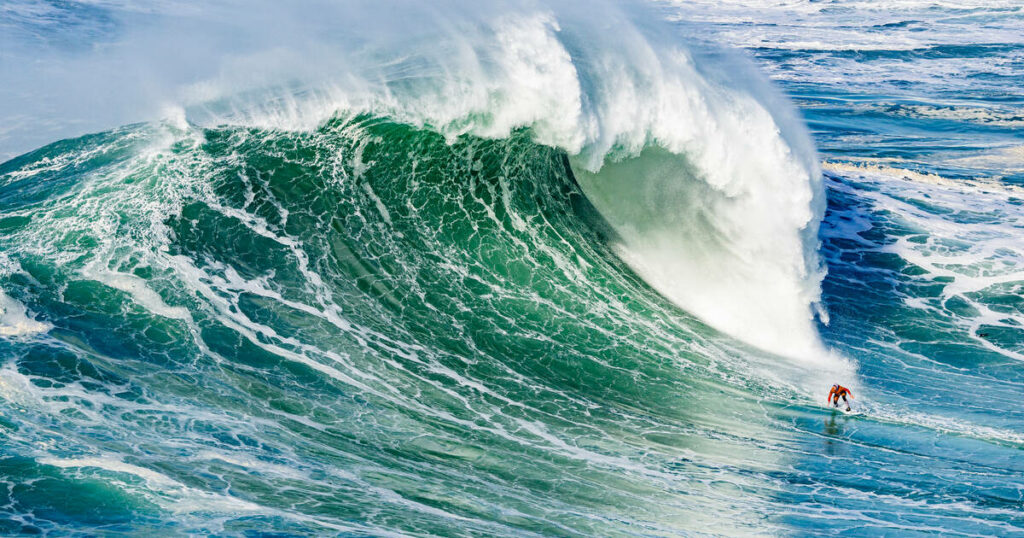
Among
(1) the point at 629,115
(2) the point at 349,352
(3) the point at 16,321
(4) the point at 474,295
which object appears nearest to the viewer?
(3) the point at 16,321

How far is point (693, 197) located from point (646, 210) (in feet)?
2.51

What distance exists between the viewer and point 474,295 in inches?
448

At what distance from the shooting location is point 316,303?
10.4 m

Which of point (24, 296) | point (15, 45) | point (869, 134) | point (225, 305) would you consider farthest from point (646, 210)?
point (15, 45)

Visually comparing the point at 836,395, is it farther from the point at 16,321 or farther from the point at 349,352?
the point at 16,321

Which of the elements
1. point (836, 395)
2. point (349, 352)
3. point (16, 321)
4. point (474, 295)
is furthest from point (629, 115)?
point (16, 321)

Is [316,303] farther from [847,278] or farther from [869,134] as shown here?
[869,134]

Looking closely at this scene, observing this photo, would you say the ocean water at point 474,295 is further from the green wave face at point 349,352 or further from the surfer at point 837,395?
the surfer at point 837,395

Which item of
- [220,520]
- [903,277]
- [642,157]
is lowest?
[220,520]

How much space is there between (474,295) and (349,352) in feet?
7.54

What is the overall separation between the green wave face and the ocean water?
43 mm

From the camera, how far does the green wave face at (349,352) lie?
703 centimetres

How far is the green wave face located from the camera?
7.03 metres

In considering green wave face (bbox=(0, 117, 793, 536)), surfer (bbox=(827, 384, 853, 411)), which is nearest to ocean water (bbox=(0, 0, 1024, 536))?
green wave face (bbox=(0, 117, 793, 536))
